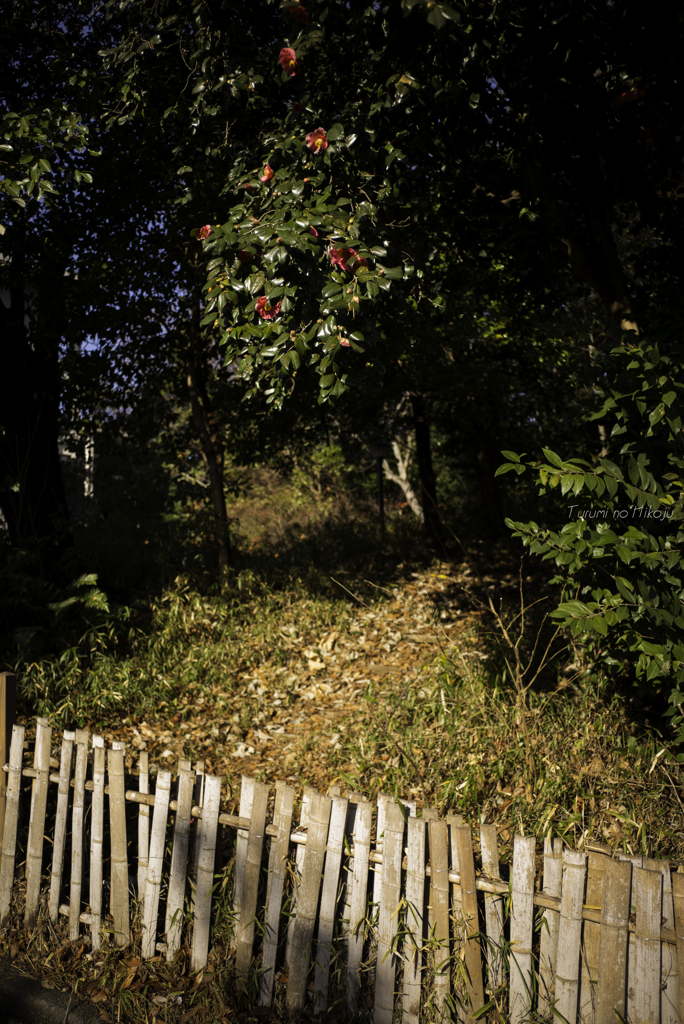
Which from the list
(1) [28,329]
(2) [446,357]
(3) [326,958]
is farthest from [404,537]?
(3) [326,958]

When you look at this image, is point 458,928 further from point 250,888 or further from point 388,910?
point 250,888

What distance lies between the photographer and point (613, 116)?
4172 millimetres

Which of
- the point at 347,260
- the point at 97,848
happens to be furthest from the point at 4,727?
the point at 347,260

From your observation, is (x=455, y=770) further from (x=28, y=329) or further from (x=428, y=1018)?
(x=28, y=329)

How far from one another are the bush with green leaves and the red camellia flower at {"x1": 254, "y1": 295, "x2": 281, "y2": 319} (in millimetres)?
1279

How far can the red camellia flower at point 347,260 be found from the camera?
2818 millimetres

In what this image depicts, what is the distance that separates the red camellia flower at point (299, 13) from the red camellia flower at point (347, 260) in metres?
1.23

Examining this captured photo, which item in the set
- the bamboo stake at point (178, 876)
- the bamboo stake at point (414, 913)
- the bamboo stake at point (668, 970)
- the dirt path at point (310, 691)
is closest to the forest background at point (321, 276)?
the dirt path at point (310, 691)

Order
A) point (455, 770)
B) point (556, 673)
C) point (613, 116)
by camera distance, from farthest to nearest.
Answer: point (556, 673)
point (613, 116)
point (455, 770)

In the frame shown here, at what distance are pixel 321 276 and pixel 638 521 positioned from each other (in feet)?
5.98

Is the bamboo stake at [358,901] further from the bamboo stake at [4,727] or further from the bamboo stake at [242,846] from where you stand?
the bamboo stake at [4,727]

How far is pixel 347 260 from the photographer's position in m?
2.82

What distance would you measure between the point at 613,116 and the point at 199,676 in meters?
5.13

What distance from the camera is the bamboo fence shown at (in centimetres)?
192
